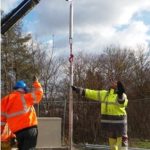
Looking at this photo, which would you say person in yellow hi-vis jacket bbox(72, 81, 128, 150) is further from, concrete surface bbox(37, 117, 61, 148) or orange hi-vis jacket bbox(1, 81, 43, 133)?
concrete surface bbox(37, 117, 61, 148)

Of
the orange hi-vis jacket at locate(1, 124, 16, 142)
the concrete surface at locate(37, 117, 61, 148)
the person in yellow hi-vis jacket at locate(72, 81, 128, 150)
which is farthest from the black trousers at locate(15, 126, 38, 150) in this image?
the concrete surface at locate(37, 117, 61, 148)

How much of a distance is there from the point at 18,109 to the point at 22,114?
131 mm

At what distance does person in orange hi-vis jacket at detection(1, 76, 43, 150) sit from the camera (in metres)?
10.8

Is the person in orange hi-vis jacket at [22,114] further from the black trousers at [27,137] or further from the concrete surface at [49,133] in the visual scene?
the concrete surface at [49,133]

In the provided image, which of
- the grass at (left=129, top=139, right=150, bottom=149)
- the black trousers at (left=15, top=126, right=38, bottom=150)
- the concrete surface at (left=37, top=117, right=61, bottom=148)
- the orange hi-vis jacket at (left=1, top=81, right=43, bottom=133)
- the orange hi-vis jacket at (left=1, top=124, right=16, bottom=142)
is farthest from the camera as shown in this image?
the grass at (left=129, top=139, right=150, bottom=149)

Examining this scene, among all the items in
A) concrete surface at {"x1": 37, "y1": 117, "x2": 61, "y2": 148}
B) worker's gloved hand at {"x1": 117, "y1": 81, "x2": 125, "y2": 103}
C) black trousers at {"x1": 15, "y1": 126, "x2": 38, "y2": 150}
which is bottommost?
concrete surface at {"x1": 37, "y1": 117, "x2": 61, "y2": 148}

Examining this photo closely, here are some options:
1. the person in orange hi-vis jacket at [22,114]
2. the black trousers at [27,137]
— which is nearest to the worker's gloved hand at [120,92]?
the person in orange hi-vis jacket at [22,114]

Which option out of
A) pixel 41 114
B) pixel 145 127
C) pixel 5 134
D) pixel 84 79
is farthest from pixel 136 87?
pixel 5 134

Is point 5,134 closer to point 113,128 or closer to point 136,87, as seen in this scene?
point 113,128

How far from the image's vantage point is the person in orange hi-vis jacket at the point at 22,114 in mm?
10836

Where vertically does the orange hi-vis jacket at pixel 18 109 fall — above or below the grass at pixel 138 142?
above

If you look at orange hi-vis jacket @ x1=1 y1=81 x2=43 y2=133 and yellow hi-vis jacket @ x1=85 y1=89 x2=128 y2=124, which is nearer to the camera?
orange hi-vis jacket @ x1=1 y1=81 x2=43 y2=133

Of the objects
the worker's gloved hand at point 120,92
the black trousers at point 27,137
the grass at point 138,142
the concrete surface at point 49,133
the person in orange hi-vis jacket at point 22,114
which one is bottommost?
the grass at point 138,142

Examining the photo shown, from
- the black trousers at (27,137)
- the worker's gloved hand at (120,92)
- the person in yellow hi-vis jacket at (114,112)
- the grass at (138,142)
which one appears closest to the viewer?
the black trousers at (27,137)
